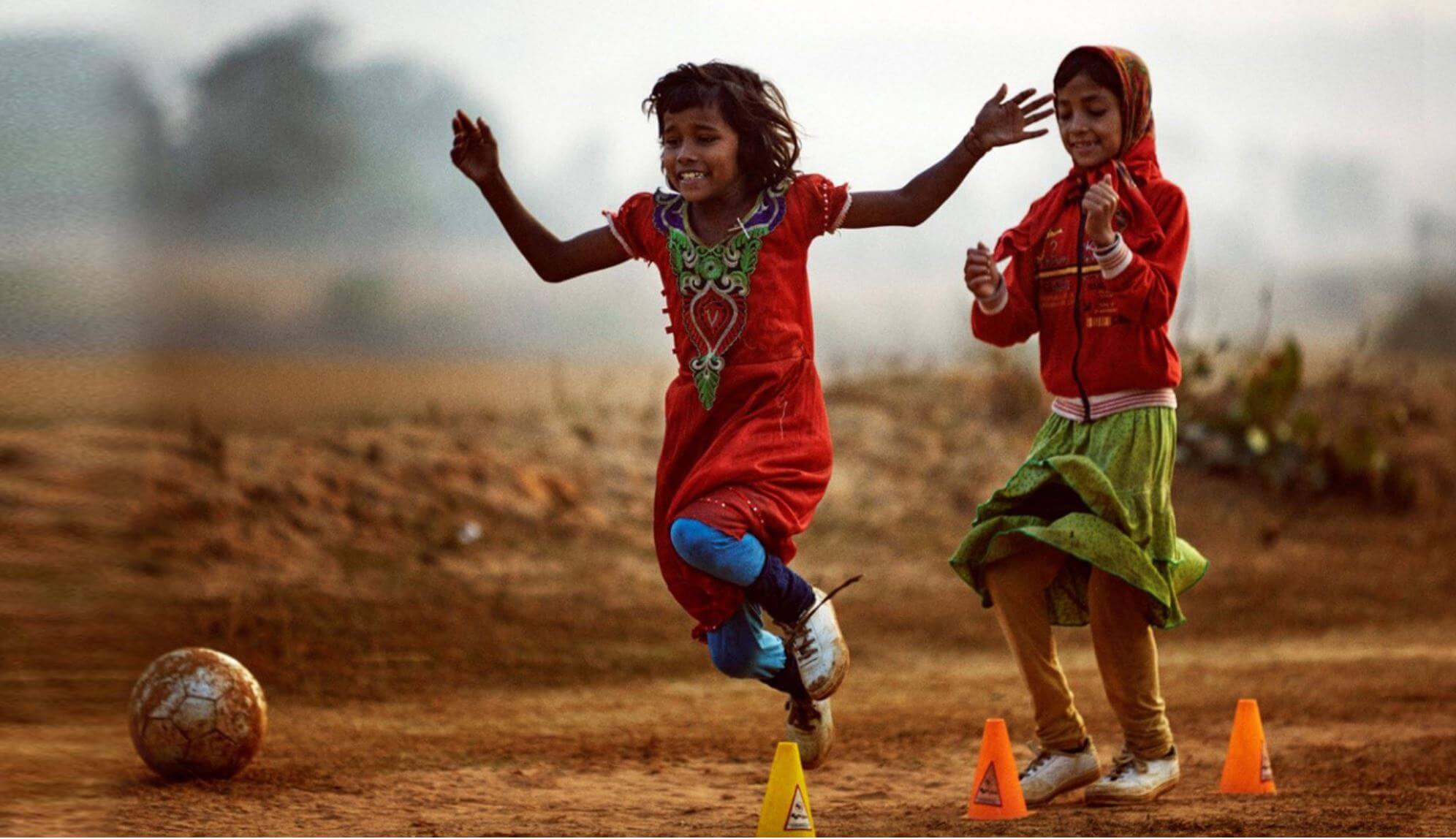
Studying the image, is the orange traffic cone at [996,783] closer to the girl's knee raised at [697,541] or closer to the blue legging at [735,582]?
the blue legging at [735,582]

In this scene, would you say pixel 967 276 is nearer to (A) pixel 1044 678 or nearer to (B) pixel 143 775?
(A) pixel 1044 678

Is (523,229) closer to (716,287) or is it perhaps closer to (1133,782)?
(716,287)

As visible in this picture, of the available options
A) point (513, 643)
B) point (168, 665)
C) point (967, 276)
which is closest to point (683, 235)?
point (967, 276)

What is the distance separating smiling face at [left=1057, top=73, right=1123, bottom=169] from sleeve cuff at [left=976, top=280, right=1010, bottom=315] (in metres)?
0.52

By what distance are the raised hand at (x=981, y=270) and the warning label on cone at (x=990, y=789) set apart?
5.33 ft

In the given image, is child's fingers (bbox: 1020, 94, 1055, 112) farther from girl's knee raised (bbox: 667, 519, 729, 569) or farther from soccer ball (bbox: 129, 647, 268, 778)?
soccer ball (bbox: 129, 647, 268, 778)

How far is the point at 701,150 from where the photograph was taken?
18.1 feet

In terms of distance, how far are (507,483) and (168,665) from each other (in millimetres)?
6030

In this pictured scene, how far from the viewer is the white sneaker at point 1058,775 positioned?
5.94 metres

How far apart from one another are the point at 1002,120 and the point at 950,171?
0.80 ft

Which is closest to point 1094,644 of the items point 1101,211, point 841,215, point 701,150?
point 1101,211

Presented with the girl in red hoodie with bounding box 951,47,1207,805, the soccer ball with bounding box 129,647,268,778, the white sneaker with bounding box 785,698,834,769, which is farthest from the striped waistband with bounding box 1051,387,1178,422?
the soccer ball with bounding box 129,647,268,778

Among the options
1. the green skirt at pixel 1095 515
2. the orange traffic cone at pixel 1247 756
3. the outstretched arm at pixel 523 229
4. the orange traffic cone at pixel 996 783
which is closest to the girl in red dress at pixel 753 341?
the outstretched arm at pixel 523 229

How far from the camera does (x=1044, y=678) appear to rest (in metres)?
5.89
